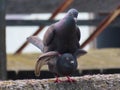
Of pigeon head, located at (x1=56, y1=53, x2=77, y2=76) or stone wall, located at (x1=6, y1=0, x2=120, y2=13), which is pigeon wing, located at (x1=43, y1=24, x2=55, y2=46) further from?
stone wall, located at (x1=6, y1=0, x2=120, y2=13)

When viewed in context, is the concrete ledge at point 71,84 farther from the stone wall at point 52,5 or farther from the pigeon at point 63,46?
the stone wall at point 52,5

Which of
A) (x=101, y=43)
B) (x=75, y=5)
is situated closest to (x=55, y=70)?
(x=75, y=5)

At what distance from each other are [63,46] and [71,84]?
0.74ft

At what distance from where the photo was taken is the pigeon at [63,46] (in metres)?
3.26

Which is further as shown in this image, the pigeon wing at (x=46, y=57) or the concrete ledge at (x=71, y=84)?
the pigeon wing at (x=46, y=57)

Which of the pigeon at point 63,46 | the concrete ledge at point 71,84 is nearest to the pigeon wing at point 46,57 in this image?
the pigeon at point 63,46

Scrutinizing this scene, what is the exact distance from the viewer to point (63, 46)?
10.8 feet

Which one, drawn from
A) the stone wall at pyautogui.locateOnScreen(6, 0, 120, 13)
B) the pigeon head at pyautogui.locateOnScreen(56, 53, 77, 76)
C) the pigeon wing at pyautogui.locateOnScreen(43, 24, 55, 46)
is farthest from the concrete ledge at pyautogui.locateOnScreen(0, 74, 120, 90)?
the stone wall at pyautogui.locateOnScreen(6, 0, 120, 13)

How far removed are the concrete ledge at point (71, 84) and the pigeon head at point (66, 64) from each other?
0.06 m

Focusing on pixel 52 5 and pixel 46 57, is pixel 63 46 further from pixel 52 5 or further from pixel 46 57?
pixel 52 5

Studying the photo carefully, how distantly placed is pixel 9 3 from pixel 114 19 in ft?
3.34

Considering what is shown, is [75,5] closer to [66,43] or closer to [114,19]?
[114,19]

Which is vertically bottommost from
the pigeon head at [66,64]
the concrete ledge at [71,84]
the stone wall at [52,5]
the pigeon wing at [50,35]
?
the concrete ledge at [71,84]

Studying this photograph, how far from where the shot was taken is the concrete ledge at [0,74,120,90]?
3031 millimetres
